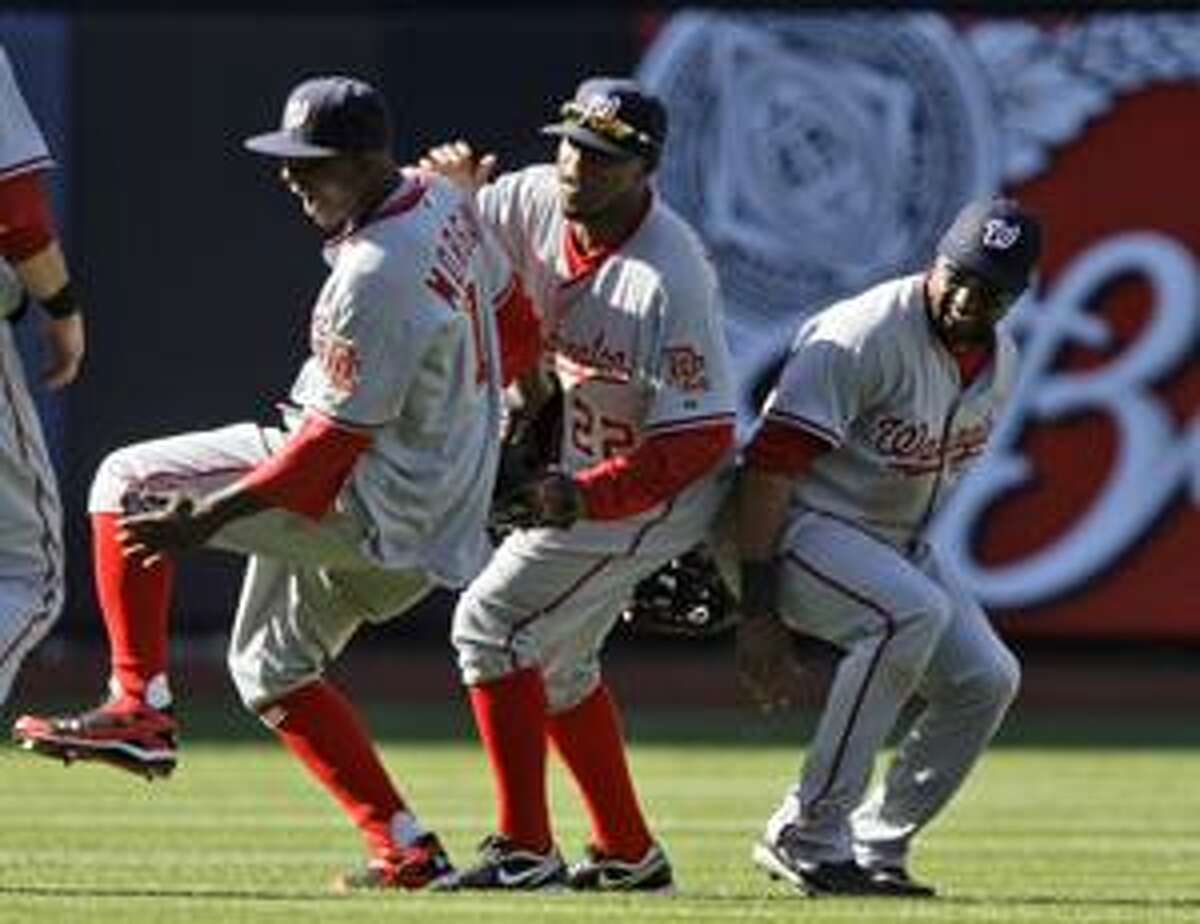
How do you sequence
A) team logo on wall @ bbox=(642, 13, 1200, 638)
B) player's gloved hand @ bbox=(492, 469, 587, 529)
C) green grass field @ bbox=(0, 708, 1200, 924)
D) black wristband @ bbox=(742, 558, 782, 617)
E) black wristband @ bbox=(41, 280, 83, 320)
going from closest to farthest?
green grass field @ bbox=(0, 708, 1200, 924)
black wristband @ bbox=(41, 280, 83, 320)
player's gloved hand @ bbox=(492, 469, 587, 529)
black wristband @ bbox=(742, 558, 782, 617)
team logo on wall @ bbox=(642, 13, 1200, 638)

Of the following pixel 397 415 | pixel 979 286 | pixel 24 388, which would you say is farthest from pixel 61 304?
pixel 979 286

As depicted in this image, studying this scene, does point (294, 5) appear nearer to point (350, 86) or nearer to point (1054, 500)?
point (1054, 500)

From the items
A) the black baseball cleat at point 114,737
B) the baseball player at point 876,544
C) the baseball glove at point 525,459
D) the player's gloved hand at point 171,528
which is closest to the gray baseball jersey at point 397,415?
the baseball glove at point 525,459

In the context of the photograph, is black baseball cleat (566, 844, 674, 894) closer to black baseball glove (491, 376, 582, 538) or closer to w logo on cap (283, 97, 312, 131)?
black baseball glove (491, 376, 582, 538)

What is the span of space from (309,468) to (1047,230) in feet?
32.8

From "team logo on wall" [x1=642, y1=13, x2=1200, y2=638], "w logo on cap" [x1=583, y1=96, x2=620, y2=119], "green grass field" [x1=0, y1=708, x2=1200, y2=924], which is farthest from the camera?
"team logo on wall" [x1=642, y1=13, x2=1200, y2=638]

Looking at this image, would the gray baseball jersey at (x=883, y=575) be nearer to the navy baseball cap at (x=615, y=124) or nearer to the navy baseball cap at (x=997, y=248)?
the navy baseball cap at (x=997, y=248)

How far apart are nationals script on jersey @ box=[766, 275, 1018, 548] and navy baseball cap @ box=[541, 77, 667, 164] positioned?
637 mm

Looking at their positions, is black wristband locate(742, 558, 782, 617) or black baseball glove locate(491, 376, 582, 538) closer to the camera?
black baseball glove locate(491, 376, 582, 538)

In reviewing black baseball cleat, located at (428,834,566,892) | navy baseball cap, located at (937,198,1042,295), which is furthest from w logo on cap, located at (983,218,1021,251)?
black baseball cleat, located at (428,834,566,892)

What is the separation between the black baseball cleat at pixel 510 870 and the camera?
10.2 metres

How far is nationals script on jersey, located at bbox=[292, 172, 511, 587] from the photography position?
9609 mm

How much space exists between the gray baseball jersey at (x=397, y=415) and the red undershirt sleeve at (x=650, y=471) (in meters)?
0.28

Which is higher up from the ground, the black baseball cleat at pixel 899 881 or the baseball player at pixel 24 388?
the baseball player at pixel 24 388
